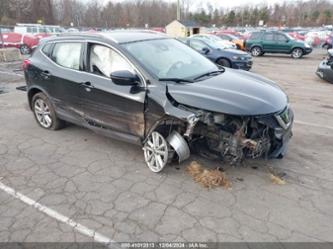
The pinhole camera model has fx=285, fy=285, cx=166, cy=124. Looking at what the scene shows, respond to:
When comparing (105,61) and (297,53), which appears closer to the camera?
(105,61)

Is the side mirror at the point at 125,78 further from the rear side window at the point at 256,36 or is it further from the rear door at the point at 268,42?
the rear side window at the point at 256,36

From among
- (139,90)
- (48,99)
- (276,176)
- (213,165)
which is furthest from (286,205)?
(48,99)

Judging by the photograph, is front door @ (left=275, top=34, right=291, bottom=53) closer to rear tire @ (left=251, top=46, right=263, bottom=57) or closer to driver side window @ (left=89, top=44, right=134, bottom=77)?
rear tire @ (left=251, top=46, right=263, bottom=57)

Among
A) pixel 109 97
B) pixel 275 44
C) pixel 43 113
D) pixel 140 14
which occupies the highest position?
pixel 140 14

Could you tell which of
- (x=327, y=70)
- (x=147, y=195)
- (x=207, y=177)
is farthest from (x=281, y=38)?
(x=147, y=195)

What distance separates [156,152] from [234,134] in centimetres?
101

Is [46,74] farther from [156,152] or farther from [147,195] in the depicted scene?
[147,195]

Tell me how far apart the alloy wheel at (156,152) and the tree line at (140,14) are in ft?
175

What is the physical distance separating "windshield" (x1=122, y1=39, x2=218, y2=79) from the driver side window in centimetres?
17

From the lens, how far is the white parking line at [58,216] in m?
2.65

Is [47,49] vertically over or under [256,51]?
over

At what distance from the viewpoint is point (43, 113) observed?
518 cm

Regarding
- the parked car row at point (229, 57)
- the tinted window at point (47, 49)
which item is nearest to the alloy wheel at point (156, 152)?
the tinted window at point (47, 49)

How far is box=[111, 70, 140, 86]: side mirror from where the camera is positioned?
11.4ft
